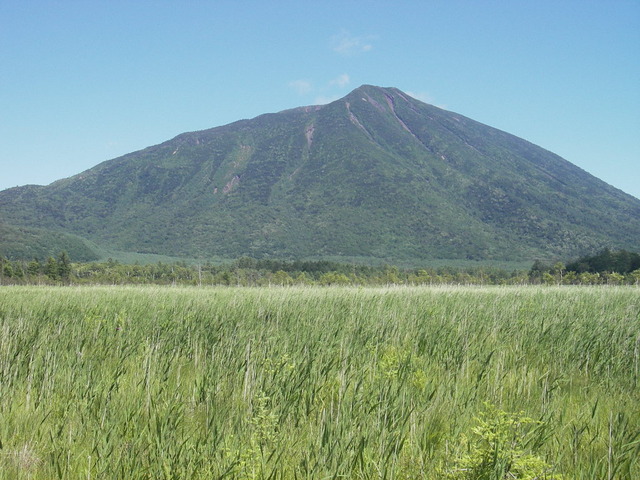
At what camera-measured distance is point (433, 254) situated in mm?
134750

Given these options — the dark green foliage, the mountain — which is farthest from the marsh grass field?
the mountain

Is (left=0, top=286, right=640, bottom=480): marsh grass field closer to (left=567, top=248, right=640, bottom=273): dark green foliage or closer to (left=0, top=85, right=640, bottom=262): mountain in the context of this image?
(left=567, top=248, right=640, bottom=273): dark green foliage

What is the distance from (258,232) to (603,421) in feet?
530

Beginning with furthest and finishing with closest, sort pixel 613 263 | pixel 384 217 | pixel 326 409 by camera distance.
Result: pixel 384 217 < pixel 613 263 < pixel 326 409

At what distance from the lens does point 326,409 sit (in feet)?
8.59

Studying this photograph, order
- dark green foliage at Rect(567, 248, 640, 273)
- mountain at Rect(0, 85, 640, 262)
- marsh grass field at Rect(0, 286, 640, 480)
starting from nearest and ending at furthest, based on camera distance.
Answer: marsh grass field at Rect(0, 286, 640, 480), dark green foliage at Rect(567, 248, 640, 273), mountain at Rect(0, 85, 640, 262)

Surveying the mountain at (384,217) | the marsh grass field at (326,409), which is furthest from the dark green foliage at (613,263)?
the mountain at (384,217)

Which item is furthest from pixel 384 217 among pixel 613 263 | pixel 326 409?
pixel 326 409

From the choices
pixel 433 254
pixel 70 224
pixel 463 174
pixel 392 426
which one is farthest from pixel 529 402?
pixel 70 224

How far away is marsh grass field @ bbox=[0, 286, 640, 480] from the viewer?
2.01 meters

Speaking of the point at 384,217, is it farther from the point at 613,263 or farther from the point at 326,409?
the point at 326,409

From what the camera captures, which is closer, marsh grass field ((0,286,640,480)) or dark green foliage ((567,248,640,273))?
marsh grass field ((0,286,640,480))

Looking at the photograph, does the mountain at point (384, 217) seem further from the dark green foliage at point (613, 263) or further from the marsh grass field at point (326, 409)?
the marsh grass field at point (326, 409)

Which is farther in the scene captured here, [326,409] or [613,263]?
[613,263]
